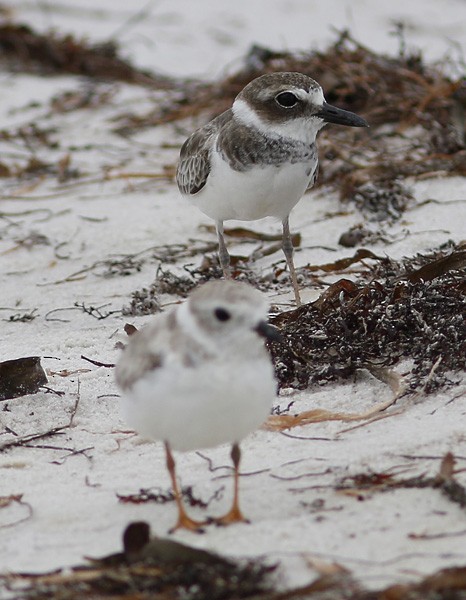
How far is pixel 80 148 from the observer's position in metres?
7.64

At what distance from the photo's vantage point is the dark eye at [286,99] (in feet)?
16.0

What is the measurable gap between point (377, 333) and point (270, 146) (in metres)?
1.24

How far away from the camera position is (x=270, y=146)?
4.82 meters

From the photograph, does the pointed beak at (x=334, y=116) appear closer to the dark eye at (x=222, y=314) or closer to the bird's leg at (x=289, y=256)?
the bird's leg at (x=289, y=256)

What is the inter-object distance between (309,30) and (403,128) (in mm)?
3966

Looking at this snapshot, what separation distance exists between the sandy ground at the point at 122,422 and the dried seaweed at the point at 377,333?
0.31ft

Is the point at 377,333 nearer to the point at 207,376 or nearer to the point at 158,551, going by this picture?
the point at 207,376

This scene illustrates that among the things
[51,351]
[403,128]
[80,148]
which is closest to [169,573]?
[51,351]

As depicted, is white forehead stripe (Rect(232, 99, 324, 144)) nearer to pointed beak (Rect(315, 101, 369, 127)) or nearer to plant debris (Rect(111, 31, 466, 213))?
pointed beak (Rect(315, 101, 369, 127))

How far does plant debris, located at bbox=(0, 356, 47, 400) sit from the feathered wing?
1514 mm

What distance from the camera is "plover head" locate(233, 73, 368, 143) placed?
4.85m

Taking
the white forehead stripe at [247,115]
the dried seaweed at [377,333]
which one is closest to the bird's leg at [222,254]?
the white forehead stripe at [247,115]

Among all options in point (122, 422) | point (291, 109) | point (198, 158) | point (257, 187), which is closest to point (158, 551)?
point (122, 422)

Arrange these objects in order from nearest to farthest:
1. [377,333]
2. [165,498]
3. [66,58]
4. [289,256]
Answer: [165,498]
[377,333]
[289,256]
[66,58]
